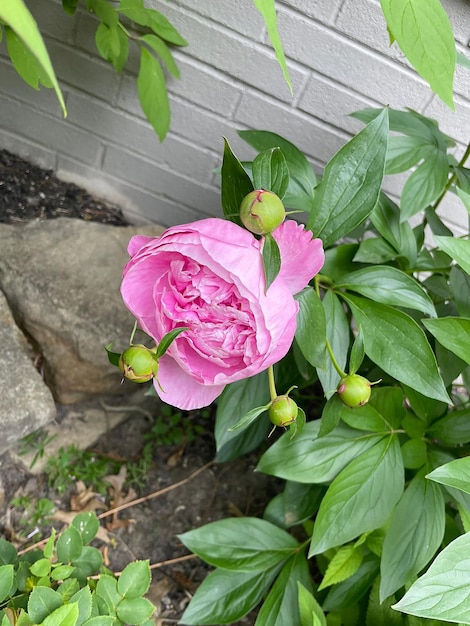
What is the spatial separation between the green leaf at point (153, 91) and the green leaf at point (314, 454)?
2.40ft

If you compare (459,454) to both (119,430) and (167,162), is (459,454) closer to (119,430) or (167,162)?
(119,430)

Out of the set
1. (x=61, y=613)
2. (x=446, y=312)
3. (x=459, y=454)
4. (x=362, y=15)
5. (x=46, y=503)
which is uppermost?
(x=362, y=15)

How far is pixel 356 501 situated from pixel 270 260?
1.74 feet

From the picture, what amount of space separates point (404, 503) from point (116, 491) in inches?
27.2

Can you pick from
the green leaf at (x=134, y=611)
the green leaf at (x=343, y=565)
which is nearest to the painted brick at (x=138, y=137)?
the green leaf at (x=343, y=565)

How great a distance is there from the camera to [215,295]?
0.57 meters

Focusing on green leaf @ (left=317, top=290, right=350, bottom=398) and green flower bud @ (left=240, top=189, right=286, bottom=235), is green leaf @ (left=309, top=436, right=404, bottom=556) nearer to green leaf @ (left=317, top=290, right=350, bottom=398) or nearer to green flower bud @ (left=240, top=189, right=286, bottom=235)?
green leaf @ (left=317, top=290, right=350, bottom=398)

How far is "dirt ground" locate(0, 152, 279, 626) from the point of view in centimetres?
127

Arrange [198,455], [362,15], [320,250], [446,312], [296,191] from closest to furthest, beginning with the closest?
[320,250] → [296,191] → [446,312] → [362,15] → [198,455]

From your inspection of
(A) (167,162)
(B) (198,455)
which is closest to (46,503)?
(B) (198,455)

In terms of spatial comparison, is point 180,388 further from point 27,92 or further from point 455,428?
point 27,92

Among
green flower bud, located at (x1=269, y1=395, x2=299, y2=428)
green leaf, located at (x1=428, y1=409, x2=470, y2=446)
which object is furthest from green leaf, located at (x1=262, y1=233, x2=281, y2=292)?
green leaf, located at (x1=428, y1=409, x2=470, y2=446)

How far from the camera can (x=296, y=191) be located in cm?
93

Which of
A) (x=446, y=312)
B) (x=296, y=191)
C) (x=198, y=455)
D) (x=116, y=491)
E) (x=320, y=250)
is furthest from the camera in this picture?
(x=198, y=455)
